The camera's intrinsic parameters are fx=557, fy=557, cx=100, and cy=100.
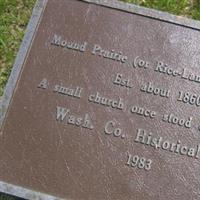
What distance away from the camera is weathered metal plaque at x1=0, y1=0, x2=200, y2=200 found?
333 centimetres

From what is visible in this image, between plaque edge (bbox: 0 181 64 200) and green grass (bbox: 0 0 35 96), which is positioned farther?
green grass (bbox: 0 0 35 96)

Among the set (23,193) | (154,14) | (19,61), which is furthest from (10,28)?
(23,193)

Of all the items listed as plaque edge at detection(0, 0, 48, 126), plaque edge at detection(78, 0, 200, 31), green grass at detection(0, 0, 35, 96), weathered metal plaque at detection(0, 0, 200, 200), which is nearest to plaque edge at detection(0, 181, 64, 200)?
weathered metal plaque at detection(0, 0, 200, 200)

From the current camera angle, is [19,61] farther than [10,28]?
No

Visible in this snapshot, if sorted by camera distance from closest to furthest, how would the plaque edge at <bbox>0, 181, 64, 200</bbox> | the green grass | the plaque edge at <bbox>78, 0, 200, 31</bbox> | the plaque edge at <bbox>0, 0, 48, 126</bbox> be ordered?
the plaque edge at <bbox>0, 181, 64, 200</bbox>
the plaque edge at <bbox>0, 0, 48, 126</bbox>
the plaque edge at <bbox>78, 0, 200, 31</bbox>
the green grass

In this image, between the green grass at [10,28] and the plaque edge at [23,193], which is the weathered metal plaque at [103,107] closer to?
the plaque edge at [23,193]

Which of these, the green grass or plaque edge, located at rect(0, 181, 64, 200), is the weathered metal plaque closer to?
plaque edge, located at rect(0, 181, 64, 200)

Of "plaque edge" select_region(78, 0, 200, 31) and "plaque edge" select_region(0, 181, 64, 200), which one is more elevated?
"plaque edge" select_region(78, 0, 200, 31)

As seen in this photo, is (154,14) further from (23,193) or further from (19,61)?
(23,193)

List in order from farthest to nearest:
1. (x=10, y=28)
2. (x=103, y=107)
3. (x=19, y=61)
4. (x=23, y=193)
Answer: (x=10, y=28), (x=19, y=61), (x=103, y=107), (x=23, y=193)

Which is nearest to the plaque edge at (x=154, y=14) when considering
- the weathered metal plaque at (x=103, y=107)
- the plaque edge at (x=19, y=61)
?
the weathered metal plaque at (x=103, y=107)

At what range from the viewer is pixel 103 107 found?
348cm

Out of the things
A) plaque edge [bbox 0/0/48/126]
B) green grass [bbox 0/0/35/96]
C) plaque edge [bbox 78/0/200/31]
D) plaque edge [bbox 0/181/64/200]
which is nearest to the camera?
plaque edge [bbox 0/181/64/200]

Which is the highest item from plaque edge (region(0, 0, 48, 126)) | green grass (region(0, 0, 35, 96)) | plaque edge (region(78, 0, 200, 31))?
plaque edge (region(78, 0, 200, 31))
